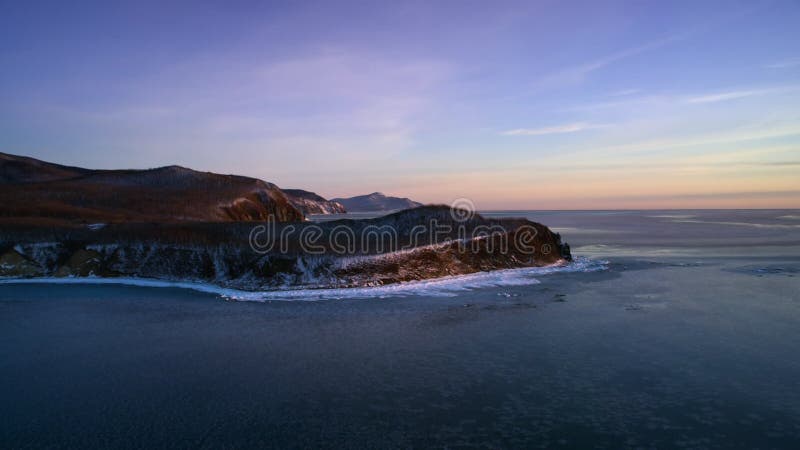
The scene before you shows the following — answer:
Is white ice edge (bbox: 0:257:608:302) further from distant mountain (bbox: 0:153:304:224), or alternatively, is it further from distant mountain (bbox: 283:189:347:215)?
distant mountain (bbox: 283:189:347:215)

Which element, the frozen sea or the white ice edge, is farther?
the white ice edge

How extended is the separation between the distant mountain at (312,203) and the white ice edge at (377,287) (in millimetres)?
102603

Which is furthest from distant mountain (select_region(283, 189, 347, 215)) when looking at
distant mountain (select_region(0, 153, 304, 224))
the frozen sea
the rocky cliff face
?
the frozen sea

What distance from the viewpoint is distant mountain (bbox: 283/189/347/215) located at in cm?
12880

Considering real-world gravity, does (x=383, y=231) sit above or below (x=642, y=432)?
above

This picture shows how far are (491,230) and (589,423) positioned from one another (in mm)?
17875

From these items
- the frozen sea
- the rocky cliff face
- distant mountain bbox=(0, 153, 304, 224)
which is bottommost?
the frozen sea

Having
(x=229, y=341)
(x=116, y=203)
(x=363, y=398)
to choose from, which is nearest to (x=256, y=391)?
(x=363, y=398)

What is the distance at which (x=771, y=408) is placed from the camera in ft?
22.8

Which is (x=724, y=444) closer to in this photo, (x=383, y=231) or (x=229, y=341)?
(x=229, y=341)

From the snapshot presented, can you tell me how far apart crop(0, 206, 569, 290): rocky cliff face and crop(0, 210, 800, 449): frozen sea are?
238 centimetres

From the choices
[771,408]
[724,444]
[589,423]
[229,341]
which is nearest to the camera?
[724,444]

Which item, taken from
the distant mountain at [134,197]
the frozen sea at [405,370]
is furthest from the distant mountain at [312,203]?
the frozen sea at [405,370]

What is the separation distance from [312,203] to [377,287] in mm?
122839
